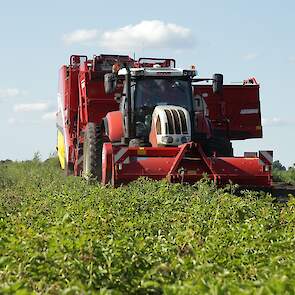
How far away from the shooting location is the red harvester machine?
15.3 meters

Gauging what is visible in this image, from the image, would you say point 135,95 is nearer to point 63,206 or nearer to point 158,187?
point 158,187

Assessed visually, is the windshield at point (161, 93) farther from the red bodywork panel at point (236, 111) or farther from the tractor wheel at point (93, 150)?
the red bodywork panel at point (236, 111)

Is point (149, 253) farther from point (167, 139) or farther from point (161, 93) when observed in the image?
point (161, 93)

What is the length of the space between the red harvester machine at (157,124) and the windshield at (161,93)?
2 cm

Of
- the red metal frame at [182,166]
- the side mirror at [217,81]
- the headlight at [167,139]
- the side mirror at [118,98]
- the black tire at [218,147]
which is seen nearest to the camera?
the red metal frame at [182,166]

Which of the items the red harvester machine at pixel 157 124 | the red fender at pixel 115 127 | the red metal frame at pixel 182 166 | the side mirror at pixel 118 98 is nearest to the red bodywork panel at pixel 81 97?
the red harvester machine at pixel 157 124

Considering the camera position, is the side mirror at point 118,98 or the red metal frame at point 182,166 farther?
the side mirror at point 118,98

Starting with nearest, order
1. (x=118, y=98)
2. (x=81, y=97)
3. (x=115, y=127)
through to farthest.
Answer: (x=115, y=127), (x=118, y=98), (x=81, y=97)

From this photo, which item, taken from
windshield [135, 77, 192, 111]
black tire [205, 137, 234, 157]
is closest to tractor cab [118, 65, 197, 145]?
windshield [135, 77, 192, 111]

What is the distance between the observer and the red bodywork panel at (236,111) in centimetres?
1952

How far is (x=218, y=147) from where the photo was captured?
17328 mm

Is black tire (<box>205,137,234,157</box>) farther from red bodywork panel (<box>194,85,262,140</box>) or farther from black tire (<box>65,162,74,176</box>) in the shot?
black tire (<box>65,162,74,176</box>)

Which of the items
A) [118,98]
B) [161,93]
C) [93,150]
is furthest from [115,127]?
[118,98]

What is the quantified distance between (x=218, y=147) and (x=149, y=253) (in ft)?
35.6
